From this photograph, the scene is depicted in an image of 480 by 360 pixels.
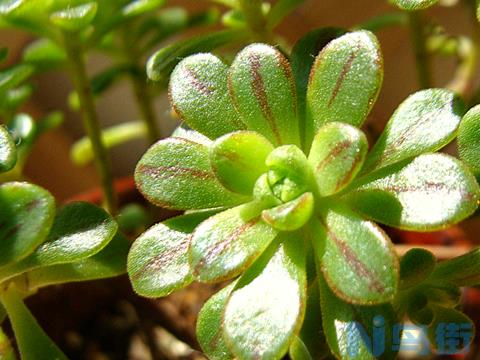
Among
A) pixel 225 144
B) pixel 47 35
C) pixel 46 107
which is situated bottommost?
pixel 46 107

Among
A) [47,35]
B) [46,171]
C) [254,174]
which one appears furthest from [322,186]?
[46,171]

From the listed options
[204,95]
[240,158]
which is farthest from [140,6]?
[240,158]

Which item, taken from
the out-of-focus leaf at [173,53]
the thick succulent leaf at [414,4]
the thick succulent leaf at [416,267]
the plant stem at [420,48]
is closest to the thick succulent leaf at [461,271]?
the thick succulent leaf at [416,267]

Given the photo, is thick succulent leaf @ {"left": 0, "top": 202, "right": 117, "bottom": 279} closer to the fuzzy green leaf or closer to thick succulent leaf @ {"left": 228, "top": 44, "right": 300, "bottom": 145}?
thick succulent leaf @ {"left": 228, "top": 44, "right": 300, "bottom": 145}

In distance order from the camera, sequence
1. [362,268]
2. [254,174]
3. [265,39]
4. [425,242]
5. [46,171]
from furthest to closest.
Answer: [46,171], [425,242], [265,39], [254,174], [362,268]

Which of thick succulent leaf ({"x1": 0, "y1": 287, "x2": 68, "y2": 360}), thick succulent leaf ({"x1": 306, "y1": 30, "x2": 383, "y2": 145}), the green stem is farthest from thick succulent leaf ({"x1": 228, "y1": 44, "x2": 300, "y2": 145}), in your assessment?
thick succulent leaf ({"x1": 0, "y1": 287, "x2": 68, "y2": 360})

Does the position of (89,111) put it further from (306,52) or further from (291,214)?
(291,214)

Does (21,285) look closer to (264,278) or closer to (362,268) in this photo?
(264,278)
